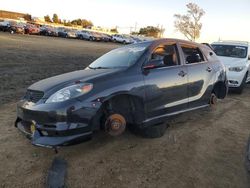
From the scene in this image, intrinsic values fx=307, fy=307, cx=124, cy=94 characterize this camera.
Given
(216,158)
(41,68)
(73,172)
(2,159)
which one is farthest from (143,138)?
(41,68)

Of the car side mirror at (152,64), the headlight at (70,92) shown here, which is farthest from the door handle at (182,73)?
the headlight at (70,92)

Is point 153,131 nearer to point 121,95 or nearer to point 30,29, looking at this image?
point 121,95

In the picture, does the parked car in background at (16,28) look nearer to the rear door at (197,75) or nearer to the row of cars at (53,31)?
the row of cars at (53,31)

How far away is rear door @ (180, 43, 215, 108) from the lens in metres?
5.83

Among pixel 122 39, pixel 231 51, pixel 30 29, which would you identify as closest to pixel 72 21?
pixel 122 39

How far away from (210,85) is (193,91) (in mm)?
694

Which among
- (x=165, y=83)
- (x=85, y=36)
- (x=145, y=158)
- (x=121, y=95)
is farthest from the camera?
(x=85, y=36)

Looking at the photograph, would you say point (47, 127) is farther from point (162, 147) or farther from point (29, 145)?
point (162, 147)

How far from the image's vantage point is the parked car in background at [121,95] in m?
4.21

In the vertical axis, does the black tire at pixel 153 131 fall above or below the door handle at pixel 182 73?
below

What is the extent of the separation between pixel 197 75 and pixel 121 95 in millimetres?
1974

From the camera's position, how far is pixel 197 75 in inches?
235

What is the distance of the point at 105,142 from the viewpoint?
5098 mm

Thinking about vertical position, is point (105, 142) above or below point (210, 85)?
below
